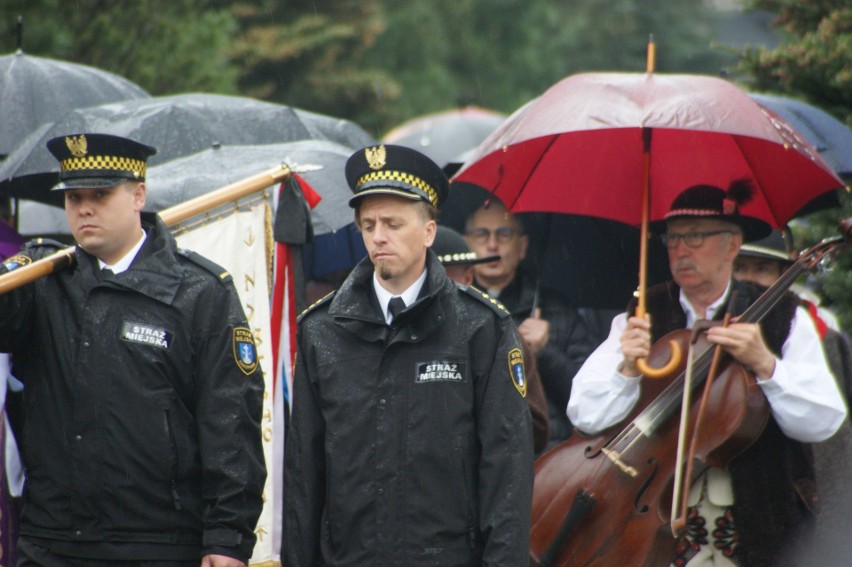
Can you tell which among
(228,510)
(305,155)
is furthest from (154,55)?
(228,510)

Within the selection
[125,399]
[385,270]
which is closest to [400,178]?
[385,270]

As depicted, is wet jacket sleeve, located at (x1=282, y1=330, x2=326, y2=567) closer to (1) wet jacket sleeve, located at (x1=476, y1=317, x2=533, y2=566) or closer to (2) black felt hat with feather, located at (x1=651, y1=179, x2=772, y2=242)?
(1) wet jacket sleeve, located at (x1=476, y1=317, x2=533, y2=566)

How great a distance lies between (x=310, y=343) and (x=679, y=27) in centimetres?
3420

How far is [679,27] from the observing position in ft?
122

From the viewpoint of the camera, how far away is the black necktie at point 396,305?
464 centimetres

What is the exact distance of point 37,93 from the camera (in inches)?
313

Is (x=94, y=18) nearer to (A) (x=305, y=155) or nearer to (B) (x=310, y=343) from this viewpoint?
(A) (x=305, y=155)

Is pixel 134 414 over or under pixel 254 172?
under

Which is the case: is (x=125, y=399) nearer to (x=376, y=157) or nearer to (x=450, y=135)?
(x=376, y=157)

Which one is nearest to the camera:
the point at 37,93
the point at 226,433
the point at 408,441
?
the point at 408,441

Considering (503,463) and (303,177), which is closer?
(503,463)

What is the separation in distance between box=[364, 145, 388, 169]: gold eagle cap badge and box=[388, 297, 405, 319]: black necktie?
18.9 inches

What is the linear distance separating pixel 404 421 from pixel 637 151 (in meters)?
2.22

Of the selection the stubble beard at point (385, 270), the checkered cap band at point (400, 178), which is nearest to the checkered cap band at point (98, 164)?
the checkered cap band at point (400, 178)
